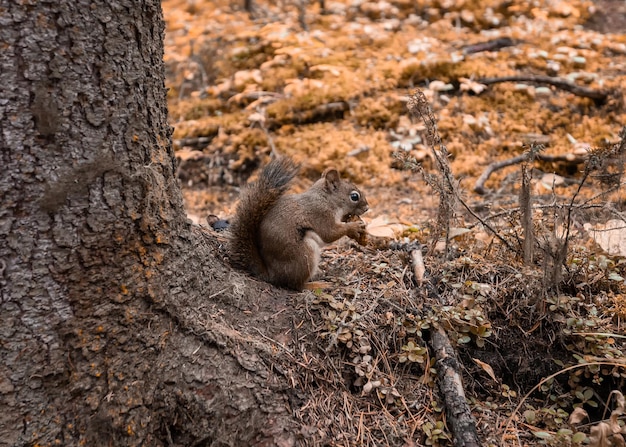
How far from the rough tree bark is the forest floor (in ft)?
1.50

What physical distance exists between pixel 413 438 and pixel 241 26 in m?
6.38

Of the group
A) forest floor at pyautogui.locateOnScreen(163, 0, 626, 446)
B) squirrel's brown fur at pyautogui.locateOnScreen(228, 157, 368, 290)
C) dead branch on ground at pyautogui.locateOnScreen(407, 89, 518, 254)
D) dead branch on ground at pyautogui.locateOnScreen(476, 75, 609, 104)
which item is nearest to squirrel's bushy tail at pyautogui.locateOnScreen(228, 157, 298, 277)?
squirrel's brown fur at pyautogui.locateOnScreen(228, 157, 368, 290)

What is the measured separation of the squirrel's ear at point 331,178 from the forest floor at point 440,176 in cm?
28

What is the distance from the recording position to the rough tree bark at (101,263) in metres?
1.47

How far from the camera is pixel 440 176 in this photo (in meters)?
2.62

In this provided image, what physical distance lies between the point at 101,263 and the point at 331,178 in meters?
1.54

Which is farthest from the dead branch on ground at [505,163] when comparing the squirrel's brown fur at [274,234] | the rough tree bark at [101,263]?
the rough tree bark at [101,263]

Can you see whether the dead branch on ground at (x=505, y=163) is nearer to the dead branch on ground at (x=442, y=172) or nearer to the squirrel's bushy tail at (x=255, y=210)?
the dead branch on ground at (x=442, y=172)

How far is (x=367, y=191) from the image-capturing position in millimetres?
4262

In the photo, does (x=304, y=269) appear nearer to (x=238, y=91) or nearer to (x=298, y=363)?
(x=298, y=363)

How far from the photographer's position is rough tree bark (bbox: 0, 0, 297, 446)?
1469 mm

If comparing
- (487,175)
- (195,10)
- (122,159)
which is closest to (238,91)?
(487,175)

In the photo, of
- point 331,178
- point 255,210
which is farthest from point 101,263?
point 331,178

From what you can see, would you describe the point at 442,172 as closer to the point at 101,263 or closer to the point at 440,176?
the point at 440,176
